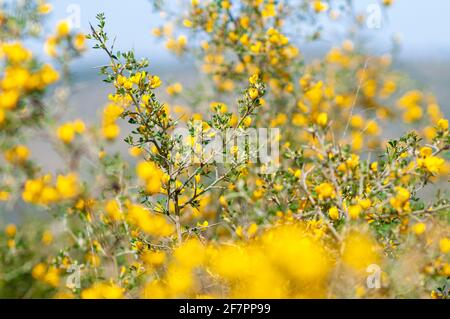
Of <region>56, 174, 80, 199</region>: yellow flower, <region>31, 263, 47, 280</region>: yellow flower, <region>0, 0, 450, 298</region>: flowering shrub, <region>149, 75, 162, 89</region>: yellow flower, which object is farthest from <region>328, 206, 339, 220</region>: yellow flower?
<region>31, 263, 47, 280</region>: yellow flower

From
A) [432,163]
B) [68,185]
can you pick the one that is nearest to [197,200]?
[68,185]

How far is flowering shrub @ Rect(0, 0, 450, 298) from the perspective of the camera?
1884mm

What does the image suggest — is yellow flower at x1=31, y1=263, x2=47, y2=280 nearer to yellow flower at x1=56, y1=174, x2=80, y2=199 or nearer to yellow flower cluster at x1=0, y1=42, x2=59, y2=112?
yellow flower at x1=56, y1=174, x2=80, y2=199

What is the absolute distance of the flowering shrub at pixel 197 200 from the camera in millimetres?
1884

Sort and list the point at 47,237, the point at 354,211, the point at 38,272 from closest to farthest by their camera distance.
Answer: the point at 354,211, the point at 38,272, the point at 47,237

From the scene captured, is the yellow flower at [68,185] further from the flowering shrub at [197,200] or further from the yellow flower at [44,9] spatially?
the yellow flower at [44,9]

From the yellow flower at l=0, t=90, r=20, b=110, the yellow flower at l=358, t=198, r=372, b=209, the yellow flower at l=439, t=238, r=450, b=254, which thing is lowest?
the yellow flower at l=439, t=238, r=450, b=254

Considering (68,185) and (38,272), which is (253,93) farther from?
(38,272)

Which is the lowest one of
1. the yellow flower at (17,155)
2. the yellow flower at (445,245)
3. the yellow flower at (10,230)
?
the yellow flower at (10,230)

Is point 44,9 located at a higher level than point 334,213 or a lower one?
higher

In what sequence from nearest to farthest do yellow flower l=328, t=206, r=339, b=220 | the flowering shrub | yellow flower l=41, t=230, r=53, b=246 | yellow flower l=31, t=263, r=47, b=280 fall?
the flowering shrub < yellow flower l=328, t=206, r=339, b=220 < yellow flower l=31, t=263, r=47, b=280 < yellow flower l=41, t=230, r=53, b=246

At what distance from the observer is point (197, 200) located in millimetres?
2586

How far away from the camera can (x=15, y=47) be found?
3111 millimetres

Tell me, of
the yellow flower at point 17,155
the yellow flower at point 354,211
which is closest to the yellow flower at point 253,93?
the yellow flower at point 354,211
